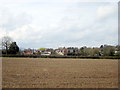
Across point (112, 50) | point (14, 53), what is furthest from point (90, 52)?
point (14, 53)

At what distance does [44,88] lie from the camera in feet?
32.1

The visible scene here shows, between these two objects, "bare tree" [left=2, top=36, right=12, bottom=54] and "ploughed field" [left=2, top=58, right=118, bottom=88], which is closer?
"ploughed field" [left=2, top=58, right=118, bottom=88]

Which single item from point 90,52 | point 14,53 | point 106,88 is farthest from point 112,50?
point 106,88

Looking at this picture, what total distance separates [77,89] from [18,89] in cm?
294

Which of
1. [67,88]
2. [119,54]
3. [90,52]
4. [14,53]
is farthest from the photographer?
[90,52]

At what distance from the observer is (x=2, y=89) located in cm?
929

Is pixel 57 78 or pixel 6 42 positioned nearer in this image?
pixel 57 78

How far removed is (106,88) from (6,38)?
237 ft

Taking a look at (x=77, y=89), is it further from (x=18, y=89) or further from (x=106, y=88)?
(x=18, y=89)

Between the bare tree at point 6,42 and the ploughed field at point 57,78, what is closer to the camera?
the ploughed field at point 57,78

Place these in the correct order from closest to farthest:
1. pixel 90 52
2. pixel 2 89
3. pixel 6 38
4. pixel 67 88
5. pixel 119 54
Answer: pixel 2 89 → pixel 67 88 → pixel 119 54 → pixel 6 38 → pixel 90 52

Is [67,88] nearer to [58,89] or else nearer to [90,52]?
[58,89]

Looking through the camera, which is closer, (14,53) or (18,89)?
(18,89)

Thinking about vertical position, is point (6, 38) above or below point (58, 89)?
above
